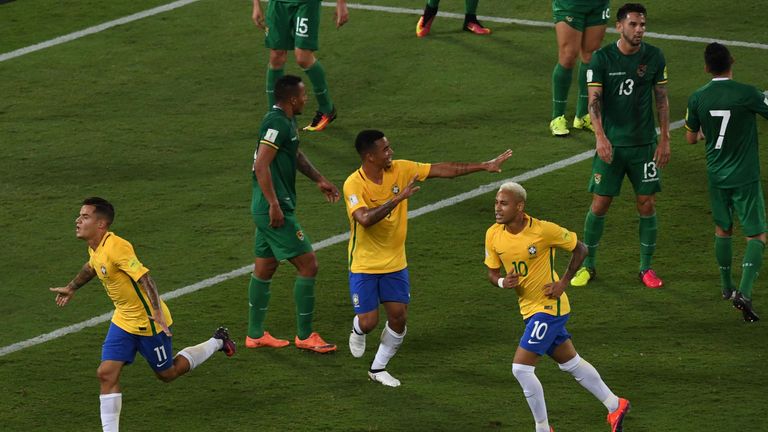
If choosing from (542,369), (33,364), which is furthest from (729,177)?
(33,364)

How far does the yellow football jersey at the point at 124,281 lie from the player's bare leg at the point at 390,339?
1.86 m

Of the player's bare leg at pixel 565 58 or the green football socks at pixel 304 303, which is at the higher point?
the player's bare leg at pixel 565 58

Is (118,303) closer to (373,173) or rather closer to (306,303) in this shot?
(306,303)

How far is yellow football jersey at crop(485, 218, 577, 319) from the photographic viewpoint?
11.3 meters

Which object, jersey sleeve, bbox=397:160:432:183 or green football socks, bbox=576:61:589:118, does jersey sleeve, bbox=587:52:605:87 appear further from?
green football socks, bbox=576:61:589:118

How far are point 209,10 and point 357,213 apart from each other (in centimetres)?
1029

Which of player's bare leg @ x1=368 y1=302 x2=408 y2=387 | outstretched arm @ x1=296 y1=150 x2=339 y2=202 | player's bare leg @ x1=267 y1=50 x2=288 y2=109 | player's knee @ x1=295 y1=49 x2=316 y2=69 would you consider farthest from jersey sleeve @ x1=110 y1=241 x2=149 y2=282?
player's bare leg @ x1=267 y1=50 x2=288 y2=109

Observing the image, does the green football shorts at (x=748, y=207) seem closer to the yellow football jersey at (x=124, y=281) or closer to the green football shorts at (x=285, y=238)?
the green football shorts at (x=285, y=238)

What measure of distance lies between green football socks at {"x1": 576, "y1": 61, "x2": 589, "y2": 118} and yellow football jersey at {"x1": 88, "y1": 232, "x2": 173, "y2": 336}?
272 inches

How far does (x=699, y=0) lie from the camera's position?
70.4ft

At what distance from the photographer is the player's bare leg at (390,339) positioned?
12500 mm

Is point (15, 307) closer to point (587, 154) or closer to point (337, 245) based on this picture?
point (337, 245)

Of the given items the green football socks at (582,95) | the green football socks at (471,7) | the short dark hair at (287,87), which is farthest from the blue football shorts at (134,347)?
the green football socks at (471,7)

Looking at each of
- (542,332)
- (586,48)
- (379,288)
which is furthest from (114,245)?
(586,48)
